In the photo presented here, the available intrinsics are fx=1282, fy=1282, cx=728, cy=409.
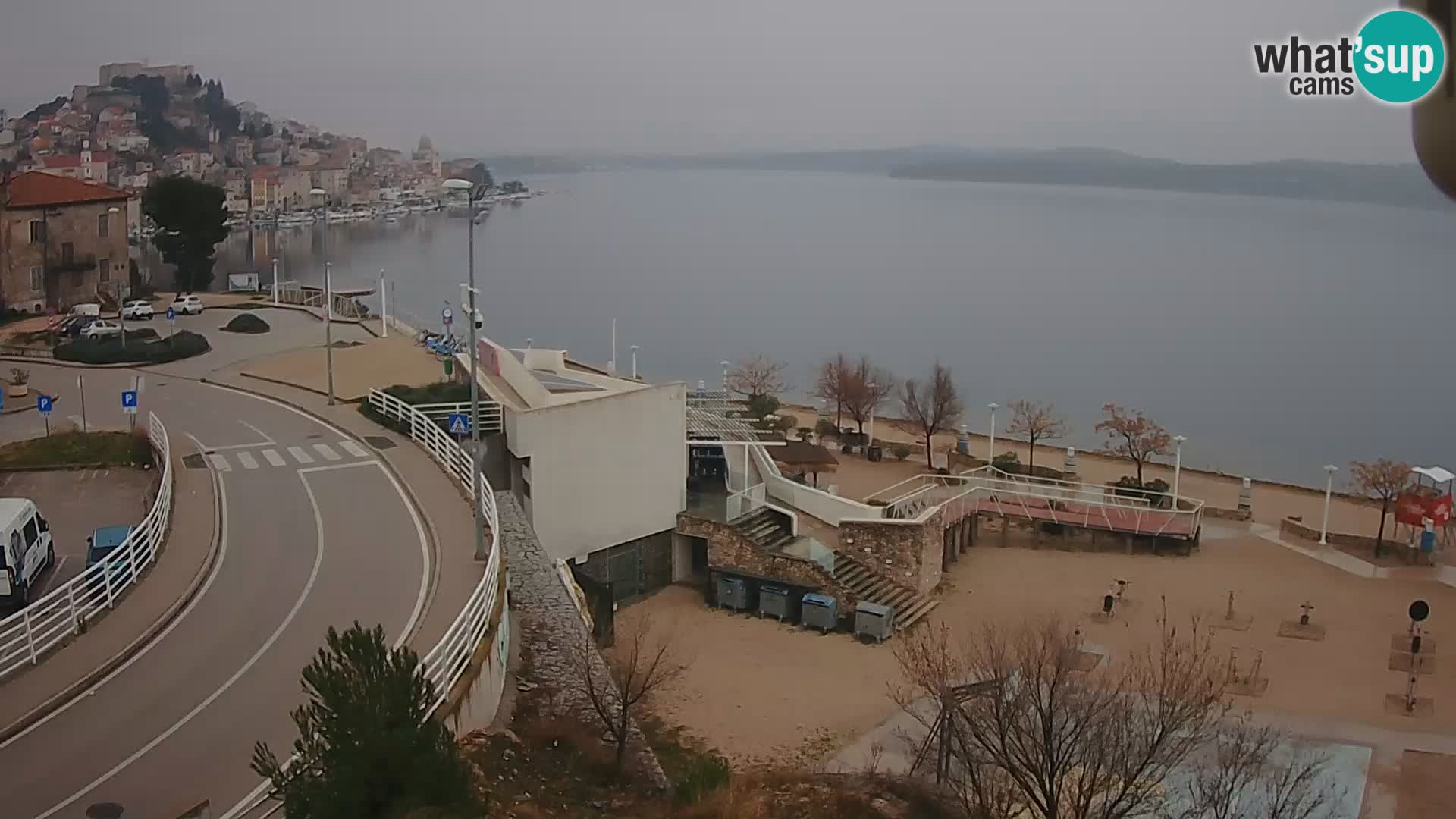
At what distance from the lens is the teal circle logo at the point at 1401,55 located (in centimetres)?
217

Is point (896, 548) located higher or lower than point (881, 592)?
higher

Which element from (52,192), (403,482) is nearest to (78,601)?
(403,482)

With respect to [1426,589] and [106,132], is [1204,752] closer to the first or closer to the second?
[1426,589]

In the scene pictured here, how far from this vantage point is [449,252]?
126m

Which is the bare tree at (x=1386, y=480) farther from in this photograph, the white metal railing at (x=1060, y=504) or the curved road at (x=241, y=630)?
the curved road at (x=241, y=630)

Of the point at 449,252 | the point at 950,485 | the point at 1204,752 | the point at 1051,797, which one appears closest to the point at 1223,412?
the point at 950,485

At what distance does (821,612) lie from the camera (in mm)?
21359

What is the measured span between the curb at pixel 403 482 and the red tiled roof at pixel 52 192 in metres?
17.1

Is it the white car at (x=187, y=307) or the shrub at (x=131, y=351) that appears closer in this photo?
the shrub at (x=131, y=351)

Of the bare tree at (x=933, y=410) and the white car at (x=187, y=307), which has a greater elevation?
the white car at (x=187, y=307)

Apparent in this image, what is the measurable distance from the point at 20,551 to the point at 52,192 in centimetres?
3248

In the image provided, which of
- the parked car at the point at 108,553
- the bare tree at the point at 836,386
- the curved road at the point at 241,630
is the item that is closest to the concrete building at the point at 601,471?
the curved road at the point at 241,630

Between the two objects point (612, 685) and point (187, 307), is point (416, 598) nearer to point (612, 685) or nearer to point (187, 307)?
point (612, 685)

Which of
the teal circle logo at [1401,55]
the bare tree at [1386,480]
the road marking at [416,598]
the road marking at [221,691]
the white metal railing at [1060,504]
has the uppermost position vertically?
the teal circle logo at [1401,55]
